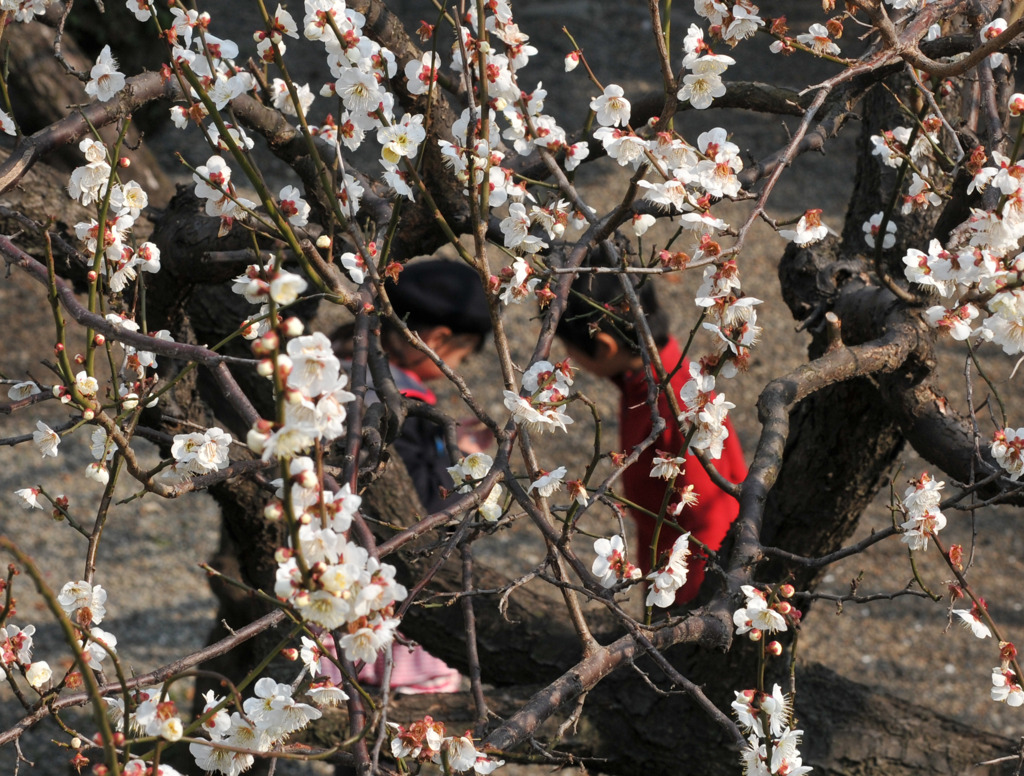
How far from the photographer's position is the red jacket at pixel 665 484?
3033mm

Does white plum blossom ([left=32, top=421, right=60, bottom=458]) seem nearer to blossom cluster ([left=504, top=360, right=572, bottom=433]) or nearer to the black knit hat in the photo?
blossom cluster ([left=504, top=360, right=572, bottom=433])

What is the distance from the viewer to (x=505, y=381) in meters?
1.52

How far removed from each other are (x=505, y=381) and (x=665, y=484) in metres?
1.73

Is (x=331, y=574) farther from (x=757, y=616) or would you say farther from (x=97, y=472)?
(x=97, y=472)

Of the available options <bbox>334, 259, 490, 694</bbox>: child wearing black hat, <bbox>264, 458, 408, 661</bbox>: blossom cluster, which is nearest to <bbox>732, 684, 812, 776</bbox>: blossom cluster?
<bbox>264, 458, 408, 661</bbox>: blossom cluster

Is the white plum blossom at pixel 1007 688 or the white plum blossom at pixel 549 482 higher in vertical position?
the white plum blossom at pixel 549 482

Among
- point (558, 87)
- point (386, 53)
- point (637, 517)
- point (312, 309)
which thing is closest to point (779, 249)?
point (558, 87)

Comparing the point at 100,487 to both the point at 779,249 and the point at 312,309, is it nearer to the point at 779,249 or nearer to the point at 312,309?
the point at 312,309

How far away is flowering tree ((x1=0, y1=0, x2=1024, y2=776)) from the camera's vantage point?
1298mm

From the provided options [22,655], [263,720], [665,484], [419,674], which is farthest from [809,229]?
[419,674]

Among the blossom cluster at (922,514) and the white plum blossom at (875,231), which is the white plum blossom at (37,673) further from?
the white plum blossom at (875,231)

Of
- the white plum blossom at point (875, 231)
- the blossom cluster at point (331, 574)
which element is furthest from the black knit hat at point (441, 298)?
the blossom cluster at point (331, 574)

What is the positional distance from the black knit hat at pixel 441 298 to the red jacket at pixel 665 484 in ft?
1.88

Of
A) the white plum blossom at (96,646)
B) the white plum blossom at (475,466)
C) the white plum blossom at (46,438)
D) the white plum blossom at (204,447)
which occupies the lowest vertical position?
the white plum blossom at (96,646)
